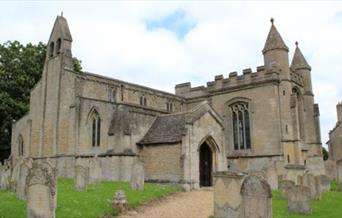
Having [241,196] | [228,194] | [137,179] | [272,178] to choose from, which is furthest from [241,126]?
[241,196]

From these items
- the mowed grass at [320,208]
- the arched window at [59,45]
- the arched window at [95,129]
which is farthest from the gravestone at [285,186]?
the arched window at [59,45]

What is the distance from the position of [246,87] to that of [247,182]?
22640 mm

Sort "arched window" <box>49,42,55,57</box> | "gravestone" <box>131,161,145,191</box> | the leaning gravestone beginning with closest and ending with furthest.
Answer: "gravestone" <box>131,161,145,191</box> → the leaning gravestone → "arched window" <box>49,42,55,57</box>

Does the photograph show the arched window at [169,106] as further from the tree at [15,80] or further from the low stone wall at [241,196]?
the low stone wall at [241,196]

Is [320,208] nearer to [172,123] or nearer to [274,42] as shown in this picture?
[172,123]

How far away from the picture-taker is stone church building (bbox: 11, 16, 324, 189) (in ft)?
75.0

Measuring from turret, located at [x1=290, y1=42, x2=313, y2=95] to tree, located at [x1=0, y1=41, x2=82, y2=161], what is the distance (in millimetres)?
26739

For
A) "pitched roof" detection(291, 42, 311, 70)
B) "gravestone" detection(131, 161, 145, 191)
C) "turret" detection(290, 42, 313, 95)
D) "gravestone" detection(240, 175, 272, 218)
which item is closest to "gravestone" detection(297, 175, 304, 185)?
"gravestone" detection(131, 161, 145, 191)

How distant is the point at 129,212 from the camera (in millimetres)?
13945

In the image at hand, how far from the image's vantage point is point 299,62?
37.4 metres

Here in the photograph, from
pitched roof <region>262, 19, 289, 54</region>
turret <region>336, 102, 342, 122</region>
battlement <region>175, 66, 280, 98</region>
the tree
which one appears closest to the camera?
battlement <region>175, 66, 280, 98</region>

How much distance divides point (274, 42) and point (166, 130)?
567 inches

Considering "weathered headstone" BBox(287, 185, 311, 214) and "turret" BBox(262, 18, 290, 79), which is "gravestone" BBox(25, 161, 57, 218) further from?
"turret" BBox(262, 18, 290, 79)

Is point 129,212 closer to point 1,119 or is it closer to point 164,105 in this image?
point 164,105
